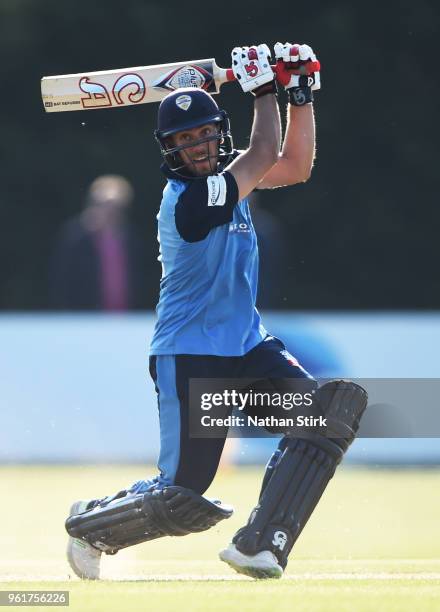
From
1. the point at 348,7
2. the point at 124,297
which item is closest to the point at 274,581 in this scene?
the point at 124,297

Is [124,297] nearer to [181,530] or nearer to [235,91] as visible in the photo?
[235,91]

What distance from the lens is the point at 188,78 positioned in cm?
595

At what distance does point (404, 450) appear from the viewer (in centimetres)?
949

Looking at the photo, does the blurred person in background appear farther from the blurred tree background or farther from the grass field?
the blurred tree background

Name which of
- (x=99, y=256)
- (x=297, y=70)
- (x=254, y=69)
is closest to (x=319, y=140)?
(x=99, y=256)

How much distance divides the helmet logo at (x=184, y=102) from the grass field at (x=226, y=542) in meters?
1.67

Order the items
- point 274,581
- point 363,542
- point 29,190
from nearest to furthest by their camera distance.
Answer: point 274,581
point 363,542
point 29,190

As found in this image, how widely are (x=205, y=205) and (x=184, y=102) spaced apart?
1.37ft

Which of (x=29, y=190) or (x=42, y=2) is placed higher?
(x=42, y=2)

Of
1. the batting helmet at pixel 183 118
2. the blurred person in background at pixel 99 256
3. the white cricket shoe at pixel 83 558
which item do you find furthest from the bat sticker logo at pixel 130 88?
the blurred person in background at pixel 99 256

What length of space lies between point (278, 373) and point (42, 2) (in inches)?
432

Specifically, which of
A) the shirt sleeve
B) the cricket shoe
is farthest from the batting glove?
the cricket shoe

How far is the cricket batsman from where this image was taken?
211 inches

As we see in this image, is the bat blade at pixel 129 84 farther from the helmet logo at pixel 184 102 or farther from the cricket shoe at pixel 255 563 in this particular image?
the cricket shoe at pixel 255 563
